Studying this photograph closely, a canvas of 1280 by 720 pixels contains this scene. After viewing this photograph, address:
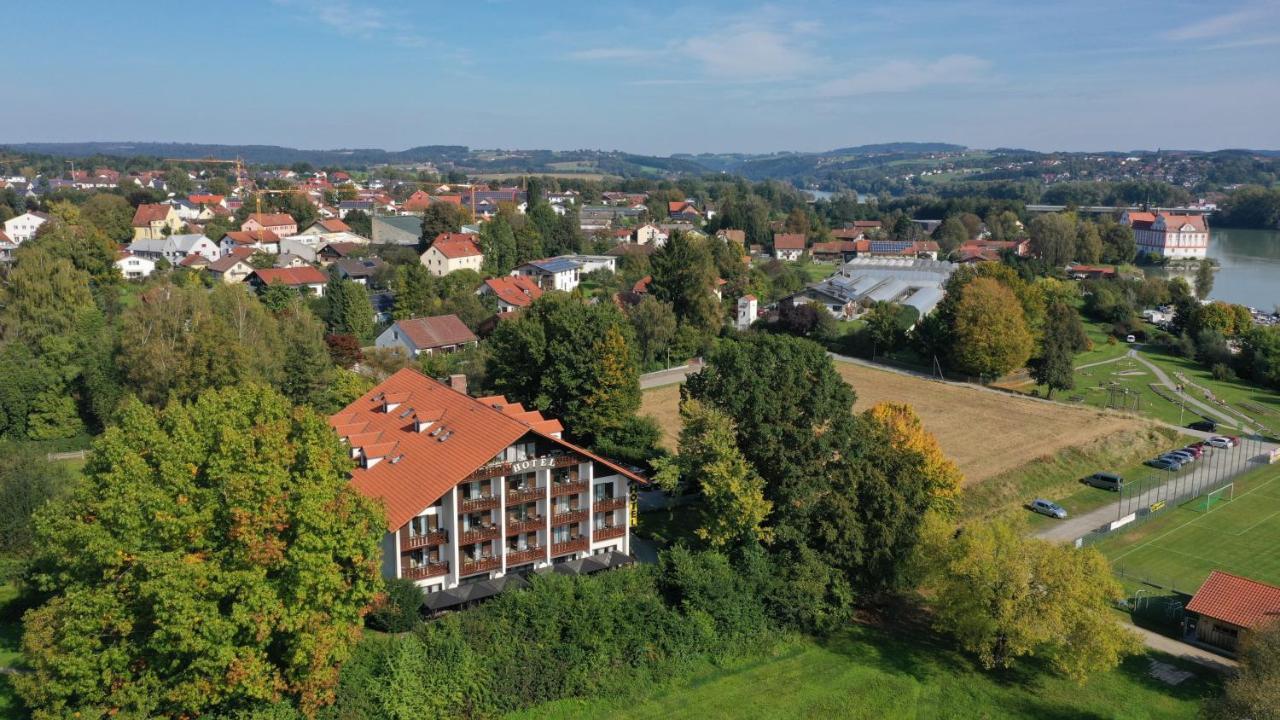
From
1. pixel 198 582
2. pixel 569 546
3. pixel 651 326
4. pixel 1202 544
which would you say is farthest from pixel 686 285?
Answer: pixel 198 582

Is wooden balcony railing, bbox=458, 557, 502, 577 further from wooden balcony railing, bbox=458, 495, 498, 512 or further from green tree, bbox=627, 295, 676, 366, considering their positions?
green tree, bbox=627, 295, 676, 366

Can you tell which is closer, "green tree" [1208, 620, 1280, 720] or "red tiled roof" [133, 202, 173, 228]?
"green tree" [1208, 620, 1280, 720]

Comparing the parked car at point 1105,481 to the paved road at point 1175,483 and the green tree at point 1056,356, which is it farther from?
the green tree at point 1056,356

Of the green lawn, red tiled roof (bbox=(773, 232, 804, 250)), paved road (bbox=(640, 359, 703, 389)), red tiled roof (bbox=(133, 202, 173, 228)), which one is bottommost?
the green lawn

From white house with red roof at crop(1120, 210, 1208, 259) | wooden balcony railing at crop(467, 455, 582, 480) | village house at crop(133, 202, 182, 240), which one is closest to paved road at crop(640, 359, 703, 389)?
wooden balcony railing at crop(467, 455, 582, 480)

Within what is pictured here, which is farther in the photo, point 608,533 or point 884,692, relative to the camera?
point 608,533

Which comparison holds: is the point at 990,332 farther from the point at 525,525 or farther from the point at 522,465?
the point at 525,525
